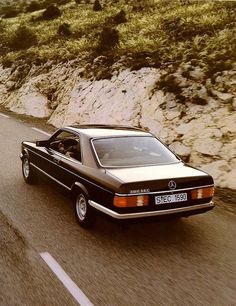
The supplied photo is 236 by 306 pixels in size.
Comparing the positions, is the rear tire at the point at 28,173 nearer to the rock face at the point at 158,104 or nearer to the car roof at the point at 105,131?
the car roof at the point at 105,131

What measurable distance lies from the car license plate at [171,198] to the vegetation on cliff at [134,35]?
958 centimetres

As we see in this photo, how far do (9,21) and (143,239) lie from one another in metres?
36.0

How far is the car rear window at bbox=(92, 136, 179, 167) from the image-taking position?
6242 mm

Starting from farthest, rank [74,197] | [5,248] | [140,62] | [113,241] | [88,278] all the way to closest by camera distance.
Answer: [140,62] < [74,197] < [113,241] < [5,248] < [88,278]

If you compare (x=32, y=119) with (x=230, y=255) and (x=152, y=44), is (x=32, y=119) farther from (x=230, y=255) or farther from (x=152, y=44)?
(x=230, y=255)

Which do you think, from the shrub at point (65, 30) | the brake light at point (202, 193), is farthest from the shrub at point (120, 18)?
the brake light at point (202, 193)

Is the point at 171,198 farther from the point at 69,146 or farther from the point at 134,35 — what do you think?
the point at 134,35

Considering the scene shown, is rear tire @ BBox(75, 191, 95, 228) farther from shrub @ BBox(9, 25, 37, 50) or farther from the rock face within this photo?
shrub @ BBox(9, 25, 37, 50)

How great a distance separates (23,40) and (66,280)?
26157mm

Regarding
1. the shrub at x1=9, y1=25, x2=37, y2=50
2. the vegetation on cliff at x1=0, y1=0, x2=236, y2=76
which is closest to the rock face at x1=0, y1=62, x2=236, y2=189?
the vegetation on cliff at x1=0, y1=0, x2=236, y2=76

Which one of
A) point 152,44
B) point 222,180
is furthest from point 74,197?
point 152,44

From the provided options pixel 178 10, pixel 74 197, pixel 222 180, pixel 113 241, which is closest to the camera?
pixel 113 241

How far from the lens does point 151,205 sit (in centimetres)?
553

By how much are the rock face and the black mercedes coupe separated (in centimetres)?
302
